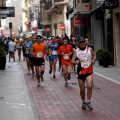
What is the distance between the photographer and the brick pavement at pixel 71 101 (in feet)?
34.5

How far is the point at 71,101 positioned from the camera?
12852mm

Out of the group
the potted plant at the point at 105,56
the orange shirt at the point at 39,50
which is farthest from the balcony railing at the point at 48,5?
the orange shirt at the point at 39,50

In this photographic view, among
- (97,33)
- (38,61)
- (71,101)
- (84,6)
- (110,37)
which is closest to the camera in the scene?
(71,101)

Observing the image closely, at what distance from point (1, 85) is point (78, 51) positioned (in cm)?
633

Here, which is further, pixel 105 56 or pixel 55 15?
pixel 55 15

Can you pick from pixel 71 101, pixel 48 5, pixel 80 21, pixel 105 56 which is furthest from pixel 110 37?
pixel 48 5

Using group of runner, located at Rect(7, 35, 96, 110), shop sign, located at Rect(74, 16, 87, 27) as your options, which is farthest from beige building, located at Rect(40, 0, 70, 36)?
group of runner, located at Rect(7, 35, 96, 110)

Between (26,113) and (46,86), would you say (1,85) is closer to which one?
(46,86)

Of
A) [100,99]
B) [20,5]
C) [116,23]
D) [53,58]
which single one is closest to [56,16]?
[116,23]

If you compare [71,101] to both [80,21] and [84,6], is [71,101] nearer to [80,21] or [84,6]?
[84,6]

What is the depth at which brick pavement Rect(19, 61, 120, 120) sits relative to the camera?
1052 centimetres

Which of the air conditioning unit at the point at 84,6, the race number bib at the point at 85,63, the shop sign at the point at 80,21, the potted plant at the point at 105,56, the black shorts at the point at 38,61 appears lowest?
the potted plant at the point at 105,56

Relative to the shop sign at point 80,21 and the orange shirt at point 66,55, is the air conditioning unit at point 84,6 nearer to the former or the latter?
the shop sign at point 80,21

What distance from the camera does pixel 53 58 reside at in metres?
20.5
